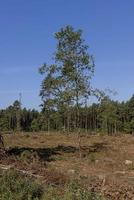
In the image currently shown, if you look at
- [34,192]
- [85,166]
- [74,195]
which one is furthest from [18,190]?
[85,166]

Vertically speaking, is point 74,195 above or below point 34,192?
above

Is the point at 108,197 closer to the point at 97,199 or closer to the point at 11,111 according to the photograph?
the point at 97,199

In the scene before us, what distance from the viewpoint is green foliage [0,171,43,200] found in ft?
38.9

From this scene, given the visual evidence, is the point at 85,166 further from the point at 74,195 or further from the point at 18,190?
the point at 74,195

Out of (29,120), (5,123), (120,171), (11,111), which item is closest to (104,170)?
(120,171)

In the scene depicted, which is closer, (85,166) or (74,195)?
(74,195)

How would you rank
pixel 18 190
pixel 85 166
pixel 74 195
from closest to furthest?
pixel 74 195
pixel 18 190
pixel 85 166

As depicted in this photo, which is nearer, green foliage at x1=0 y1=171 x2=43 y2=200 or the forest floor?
green foliage at x1=0 y1=171 x2=43 y2=200

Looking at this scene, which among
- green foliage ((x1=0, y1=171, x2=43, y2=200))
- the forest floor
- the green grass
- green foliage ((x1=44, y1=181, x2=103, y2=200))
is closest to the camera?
green foliage ((x1=44, y1=181, x2=103, y2=200))

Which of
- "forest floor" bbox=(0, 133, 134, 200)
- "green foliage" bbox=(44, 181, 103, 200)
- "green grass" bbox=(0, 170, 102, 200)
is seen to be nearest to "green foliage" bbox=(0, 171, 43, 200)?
"green grass" bbox=(0, 170, 102, 200)

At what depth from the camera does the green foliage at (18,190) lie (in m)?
11.8

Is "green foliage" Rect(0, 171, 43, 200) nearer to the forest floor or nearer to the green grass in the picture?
the green grass

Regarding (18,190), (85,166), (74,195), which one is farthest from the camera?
(85,166)

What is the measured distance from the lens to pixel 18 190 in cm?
1274
